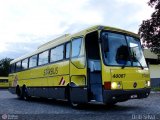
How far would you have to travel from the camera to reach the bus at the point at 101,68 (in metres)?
12.4

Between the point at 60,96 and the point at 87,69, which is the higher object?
the point at 87,69

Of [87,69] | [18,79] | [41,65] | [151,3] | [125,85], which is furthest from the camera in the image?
[151,3]

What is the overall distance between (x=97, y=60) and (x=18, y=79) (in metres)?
11.5

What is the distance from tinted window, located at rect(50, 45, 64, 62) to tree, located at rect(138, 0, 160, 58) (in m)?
14.0

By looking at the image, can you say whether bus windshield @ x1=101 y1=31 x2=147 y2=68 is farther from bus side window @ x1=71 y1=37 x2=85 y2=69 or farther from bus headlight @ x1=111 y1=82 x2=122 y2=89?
bus side window @ x1=71 y1=37 x2=85 y2=69

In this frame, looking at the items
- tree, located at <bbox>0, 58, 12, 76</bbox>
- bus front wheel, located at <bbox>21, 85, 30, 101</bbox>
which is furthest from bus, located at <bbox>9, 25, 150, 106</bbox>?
tree, located at <bbox>0, 58, 12, 76</bbox>

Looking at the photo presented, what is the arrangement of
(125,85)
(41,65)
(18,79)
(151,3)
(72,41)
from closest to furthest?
(125,85) < (72,41) < (41,65) < (18,79) < (151,3)

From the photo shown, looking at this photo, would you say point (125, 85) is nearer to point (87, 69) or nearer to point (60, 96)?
point (87, 69)

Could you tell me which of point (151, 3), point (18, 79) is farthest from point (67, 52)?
point (151, 3)

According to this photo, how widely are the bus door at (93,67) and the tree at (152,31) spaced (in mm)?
16409

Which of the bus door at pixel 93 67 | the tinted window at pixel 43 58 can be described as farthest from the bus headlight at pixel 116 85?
the tinted window at pixel 43 58

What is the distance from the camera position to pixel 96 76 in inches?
522

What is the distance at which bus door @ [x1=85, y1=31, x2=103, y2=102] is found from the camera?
1309 centimetres

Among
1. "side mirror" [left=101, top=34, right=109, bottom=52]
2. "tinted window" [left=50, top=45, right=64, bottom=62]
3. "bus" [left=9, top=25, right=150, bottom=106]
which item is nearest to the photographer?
"bus" [left=9, top=25, right=150, bottom=106]
